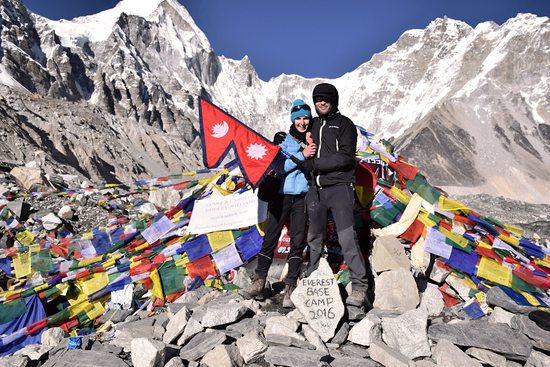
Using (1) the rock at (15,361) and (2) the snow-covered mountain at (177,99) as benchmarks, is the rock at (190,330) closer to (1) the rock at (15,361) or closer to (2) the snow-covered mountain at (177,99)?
(1) the rock at (15,361)

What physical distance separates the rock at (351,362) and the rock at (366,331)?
22 centimetres

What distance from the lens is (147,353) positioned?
3.10 m

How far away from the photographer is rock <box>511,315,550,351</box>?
3092 millimetres

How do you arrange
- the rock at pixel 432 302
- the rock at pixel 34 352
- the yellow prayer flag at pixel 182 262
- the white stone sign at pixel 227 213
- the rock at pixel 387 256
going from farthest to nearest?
the white stone sign at pixel 227 213, the yellow prayer flag at pixel 182 262, the rock at pixel 387 256, the rock at pixel 432 302, the rock at pixel 34 352

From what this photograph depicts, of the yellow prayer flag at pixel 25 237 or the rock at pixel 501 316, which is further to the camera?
the yellow prayer flag at pixel 25 237

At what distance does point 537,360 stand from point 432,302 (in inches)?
43.1

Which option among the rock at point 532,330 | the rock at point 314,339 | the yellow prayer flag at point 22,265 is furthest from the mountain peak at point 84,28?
the rock at point 532,330

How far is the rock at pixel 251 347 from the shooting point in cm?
318

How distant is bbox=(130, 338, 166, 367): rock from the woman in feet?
3.76

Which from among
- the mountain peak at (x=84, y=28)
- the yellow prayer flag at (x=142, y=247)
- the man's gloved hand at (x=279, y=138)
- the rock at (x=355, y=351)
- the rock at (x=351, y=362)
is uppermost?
the mountain peak at (x=84, y=28)

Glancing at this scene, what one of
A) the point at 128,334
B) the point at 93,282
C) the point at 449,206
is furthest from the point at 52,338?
the point at 449,206

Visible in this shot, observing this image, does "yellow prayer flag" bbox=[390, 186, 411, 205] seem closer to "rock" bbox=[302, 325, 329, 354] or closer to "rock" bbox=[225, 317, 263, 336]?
"rock" bbox=[302, 325, 329, 354]

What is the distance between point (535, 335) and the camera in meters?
3.18

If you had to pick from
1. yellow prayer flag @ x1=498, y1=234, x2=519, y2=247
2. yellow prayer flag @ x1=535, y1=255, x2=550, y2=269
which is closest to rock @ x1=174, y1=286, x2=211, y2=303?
yellow prayer flag @ x1=498, y1=234, x2=519, y2=247
